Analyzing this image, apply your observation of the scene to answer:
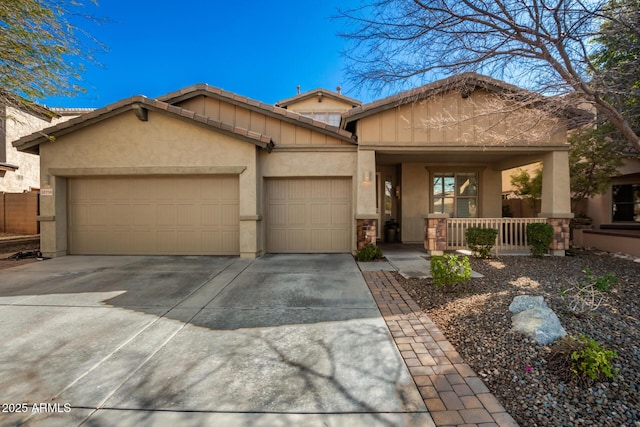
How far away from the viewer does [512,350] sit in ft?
10.0

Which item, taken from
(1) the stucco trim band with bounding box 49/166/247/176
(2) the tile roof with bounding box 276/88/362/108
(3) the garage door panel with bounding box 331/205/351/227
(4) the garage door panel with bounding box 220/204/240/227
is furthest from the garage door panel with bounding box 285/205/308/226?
(2) the tile roof with bounding box 276/88/362/108

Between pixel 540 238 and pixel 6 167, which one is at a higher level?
pixel 6 167

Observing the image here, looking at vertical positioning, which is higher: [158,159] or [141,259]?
[158,159]

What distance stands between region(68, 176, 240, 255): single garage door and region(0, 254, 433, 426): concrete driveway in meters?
2.92

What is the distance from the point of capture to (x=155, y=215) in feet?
28.2

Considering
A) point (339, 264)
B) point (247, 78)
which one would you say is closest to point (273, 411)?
point (339, 264)

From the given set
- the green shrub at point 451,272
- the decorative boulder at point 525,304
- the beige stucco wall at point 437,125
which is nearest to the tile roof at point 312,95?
the beige stucco wall at point 437,125

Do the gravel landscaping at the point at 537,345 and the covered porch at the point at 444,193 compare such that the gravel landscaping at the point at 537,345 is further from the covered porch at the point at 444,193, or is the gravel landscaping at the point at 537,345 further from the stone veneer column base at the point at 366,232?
the covered porch at the point at 444,193

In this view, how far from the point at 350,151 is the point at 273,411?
23.9ft

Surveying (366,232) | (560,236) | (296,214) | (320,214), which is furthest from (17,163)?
(560,236)

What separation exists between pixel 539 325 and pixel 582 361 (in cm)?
75

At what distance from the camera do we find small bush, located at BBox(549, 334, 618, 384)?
8.14ft

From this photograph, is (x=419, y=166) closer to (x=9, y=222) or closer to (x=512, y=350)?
(x=512, y=350)

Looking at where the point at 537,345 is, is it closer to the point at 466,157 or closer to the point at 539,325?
the point at 539,325
